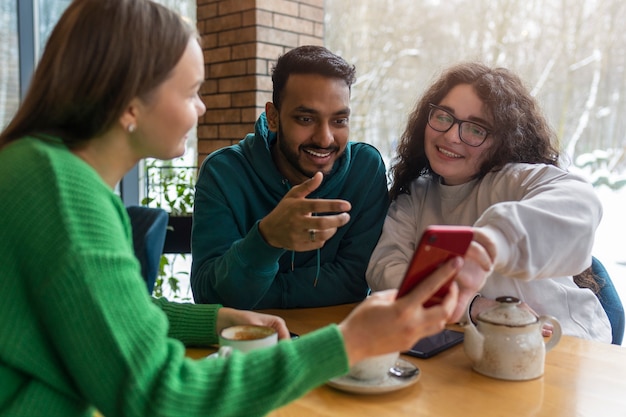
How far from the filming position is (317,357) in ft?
2.64

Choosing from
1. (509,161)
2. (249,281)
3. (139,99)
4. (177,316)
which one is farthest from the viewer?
(509,161)

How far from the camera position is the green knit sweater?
0.71 metres

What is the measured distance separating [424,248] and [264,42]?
2702mm

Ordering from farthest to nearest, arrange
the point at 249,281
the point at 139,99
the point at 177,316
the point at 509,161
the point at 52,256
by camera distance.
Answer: the point at 509,161 < the point at 249,281 < the point at 177,316 < the point at 139,99 < the point at 52,256

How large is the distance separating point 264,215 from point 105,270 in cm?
113

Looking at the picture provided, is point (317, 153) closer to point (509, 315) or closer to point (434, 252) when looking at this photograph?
point (509, 315)

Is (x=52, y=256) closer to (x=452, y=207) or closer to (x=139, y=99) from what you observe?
(x=139, y=99)

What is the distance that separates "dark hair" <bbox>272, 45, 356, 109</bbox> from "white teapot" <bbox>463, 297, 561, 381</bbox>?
0.93m

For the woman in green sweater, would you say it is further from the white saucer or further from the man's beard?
the man's beard

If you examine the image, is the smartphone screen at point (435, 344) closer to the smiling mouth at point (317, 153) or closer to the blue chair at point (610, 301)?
the blue chair at point (610, 301)

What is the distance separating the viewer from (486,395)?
1068 millimetres

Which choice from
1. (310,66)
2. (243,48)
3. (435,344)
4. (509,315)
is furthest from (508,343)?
(243,48)

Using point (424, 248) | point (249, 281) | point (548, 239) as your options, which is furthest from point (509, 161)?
point (424, 248)

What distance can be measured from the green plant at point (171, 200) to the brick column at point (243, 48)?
293mm
